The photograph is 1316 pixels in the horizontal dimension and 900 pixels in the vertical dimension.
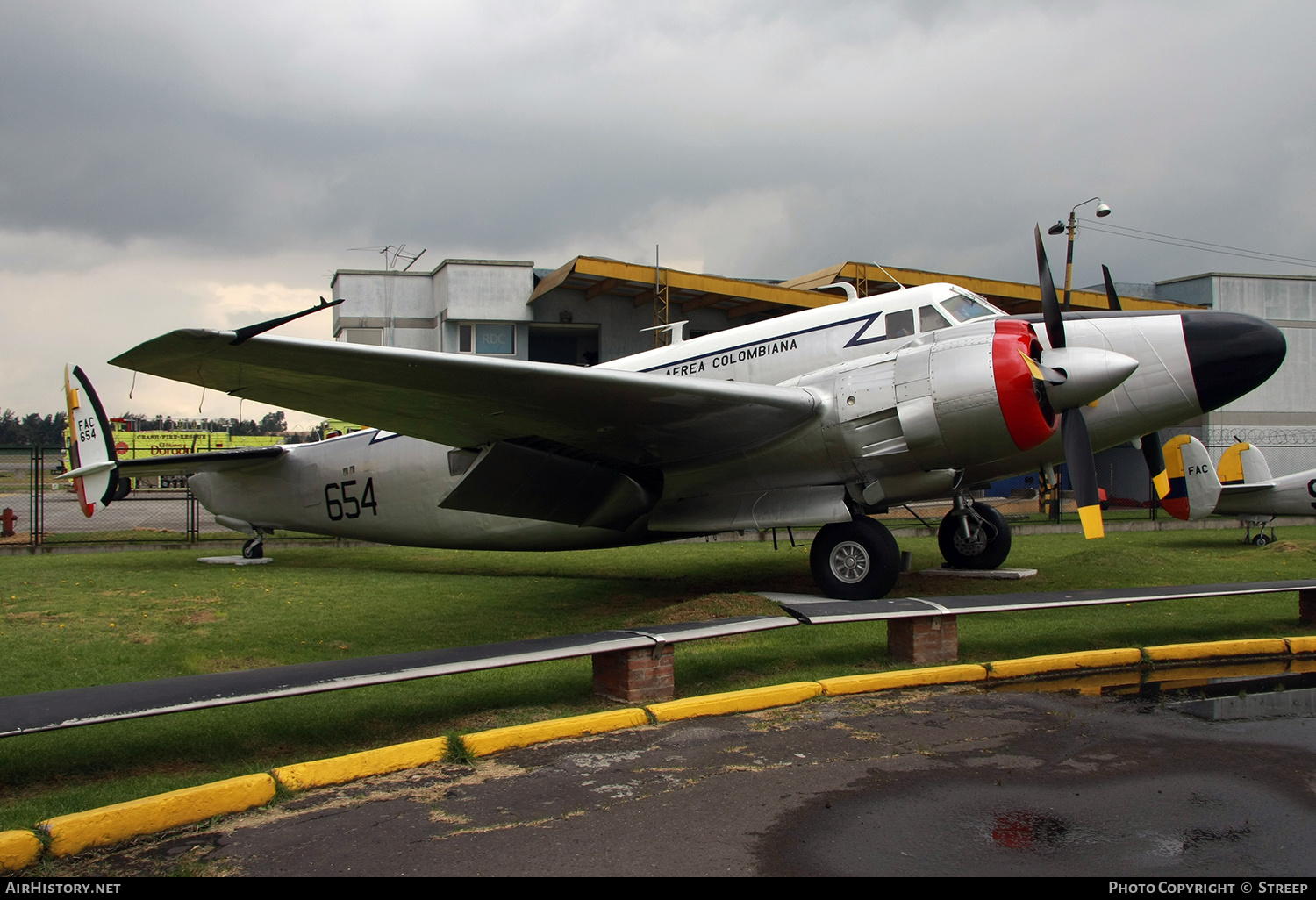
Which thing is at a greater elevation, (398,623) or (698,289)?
(698,289)

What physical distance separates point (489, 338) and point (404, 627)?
80.2ft

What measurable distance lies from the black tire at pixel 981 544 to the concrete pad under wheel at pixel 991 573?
16cm

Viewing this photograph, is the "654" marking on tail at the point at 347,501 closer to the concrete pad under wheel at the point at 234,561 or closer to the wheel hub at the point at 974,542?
the concrete pad under wheel at the point at 234,561

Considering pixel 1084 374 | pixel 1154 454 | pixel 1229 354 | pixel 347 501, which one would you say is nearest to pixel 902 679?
pixel 1084 374

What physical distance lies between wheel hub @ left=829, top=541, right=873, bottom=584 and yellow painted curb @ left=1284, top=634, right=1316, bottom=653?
3.91m

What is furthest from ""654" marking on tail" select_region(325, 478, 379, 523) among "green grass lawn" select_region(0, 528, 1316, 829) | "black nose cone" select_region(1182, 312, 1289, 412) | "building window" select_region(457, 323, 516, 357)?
"building window" select_region(457, 323, 516, 357)

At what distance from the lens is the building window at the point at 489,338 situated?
32.5 metres

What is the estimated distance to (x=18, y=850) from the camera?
11.5 feet

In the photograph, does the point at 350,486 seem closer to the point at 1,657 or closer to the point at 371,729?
the point at 1,657

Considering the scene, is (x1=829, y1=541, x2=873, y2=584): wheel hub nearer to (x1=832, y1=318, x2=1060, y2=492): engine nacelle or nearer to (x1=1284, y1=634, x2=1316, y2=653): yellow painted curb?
(x1=832, y1=318, x2=1060, y2=492): engine nacelle
